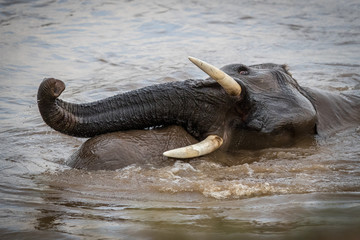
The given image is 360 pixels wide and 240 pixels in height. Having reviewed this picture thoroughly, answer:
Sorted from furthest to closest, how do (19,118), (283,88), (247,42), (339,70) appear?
(247,42) → (339,70) → (19,118) → (283,88)

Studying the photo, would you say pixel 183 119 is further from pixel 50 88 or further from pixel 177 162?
pixel 50 88

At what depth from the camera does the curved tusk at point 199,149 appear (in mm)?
5207

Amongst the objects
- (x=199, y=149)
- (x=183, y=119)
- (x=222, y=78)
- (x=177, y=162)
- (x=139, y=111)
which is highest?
(x=222, y=78)

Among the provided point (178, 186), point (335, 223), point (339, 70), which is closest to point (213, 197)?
point (178, 186)

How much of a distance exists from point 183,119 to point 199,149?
1.29 ft

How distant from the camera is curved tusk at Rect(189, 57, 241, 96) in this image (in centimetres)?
522

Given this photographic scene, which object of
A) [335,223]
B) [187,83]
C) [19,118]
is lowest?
[19,118]

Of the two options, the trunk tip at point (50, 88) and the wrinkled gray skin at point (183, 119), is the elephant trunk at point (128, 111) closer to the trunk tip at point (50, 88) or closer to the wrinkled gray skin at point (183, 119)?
the wrinkled gray skin at point (183, 119)

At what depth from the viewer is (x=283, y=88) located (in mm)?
5715

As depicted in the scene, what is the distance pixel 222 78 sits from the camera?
532 centimetres

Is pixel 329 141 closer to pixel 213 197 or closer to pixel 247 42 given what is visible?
pixel 213 197

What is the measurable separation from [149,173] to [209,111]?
2.52ft

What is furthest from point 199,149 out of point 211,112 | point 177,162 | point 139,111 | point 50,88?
point 50,88

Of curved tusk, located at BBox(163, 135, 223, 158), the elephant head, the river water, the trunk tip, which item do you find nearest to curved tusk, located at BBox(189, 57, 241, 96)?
the elephant head
